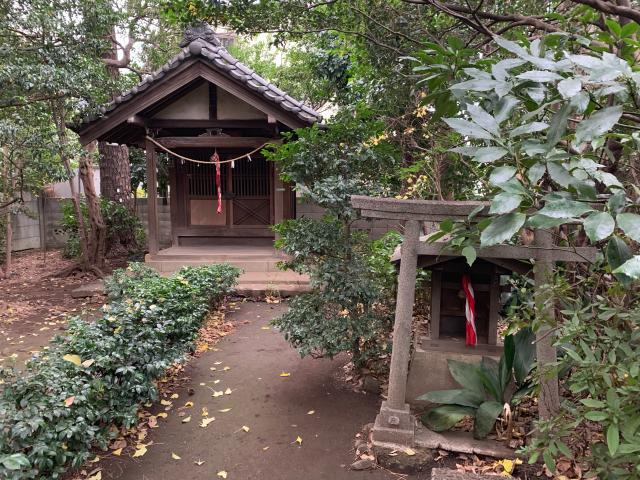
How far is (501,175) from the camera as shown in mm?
1391

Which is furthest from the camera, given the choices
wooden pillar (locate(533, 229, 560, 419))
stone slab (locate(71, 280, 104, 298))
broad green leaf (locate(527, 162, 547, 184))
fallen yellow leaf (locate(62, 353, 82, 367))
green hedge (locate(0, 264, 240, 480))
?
stone slab (locate(71, 280, 104, 298))

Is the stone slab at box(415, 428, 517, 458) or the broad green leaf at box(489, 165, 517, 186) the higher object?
the broad green leaf at box(489, 165, 517, 186)

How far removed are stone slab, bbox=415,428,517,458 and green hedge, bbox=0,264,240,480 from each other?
7.62 ft

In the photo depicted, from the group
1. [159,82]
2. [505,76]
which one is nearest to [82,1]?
[159,82]

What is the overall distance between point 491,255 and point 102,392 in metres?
3.03

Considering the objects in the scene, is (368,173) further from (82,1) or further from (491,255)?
(82,1)

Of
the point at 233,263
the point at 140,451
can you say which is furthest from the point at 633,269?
the point at 233,263

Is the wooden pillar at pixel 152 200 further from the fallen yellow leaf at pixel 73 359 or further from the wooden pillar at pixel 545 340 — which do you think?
the wooden pillar at pixel 545 340

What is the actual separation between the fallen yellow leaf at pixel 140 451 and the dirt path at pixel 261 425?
40 millimetres

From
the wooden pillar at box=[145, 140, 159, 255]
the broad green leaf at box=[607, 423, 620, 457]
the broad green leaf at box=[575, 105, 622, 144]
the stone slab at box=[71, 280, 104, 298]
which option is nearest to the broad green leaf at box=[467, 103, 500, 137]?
the broad green leaf at box=[575, 105, 622, 144]

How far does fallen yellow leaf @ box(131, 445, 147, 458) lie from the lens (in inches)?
138

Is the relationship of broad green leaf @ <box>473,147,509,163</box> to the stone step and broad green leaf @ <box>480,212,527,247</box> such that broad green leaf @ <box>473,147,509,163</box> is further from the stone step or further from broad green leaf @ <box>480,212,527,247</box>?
the stone step

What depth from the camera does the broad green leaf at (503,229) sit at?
1.29 metres

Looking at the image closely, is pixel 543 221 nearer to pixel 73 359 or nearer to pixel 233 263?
pixel 73 359
